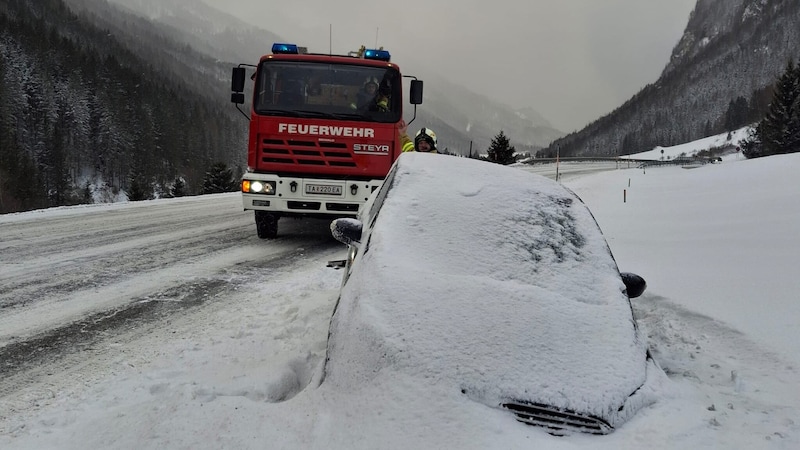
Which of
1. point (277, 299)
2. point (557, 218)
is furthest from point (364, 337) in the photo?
point (277, 299)

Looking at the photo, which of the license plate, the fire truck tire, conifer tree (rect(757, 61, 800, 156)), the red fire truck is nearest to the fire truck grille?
the red fire truck

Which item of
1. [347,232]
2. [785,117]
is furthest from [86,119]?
[347,232]

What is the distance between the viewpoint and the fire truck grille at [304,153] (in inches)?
273

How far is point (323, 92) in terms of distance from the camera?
7223 millimetres

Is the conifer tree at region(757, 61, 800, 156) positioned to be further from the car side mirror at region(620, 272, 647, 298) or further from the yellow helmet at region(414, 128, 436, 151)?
the car side mirror at region(620, 272, 647, 298)

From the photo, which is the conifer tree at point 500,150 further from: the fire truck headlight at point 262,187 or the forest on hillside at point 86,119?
the forest on hillside at point 86,119

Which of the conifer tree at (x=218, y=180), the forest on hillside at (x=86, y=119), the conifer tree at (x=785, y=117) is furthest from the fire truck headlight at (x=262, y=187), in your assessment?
the forest on hillside at (x=86, y=119)

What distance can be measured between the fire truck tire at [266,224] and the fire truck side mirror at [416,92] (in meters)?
2.96

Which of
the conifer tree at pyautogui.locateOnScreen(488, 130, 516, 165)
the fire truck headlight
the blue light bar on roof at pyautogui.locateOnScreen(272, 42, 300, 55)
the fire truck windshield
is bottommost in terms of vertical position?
the fire truck headlight

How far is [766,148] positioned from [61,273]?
2158 inches

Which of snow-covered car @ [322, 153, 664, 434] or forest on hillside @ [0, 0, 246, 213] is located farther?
forest on hillside @ [0, 0, 246, 213]

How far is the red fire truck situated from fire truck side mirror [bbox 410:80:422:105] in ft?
2.73

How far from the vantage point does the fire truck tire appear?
751cm

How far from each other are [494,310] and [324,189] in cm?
495
